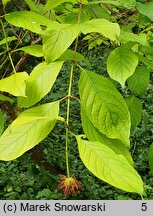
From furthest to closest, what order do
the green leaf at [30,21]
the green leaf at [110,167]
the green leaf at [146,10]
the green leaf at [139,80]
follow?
the green leaf at [139,80], the green leaf at [146,10], the green leaf at [30,21], the green leaf at [110,167]

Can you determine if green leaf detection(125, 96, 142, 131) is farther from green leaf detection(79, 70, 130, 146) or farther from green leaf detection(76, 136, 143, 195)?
green leaf detection(76, 136, 143, 195)

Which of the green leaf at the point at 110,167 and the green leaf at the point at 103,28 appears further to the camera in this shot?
the green leaf at the point at 103,28

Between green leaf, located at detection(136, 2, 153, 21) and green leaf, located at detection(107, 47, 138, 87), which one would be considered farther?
green leaf, located at detection(136, 2, 153, 21)

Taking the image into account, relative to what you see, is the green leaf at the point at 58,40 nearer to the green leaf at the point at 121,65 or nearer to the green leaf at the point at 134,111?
the green leaf at the point at 121,65

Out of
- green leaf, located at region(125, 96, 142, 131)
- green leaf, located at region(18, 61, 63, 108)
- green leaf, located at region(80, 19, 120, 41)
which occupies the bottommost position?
green leaf, located at region(125, 96, 142, 131)

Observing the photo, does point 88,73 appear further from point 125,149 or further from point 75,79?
point 75,79

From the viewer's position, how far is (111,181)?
0.57m

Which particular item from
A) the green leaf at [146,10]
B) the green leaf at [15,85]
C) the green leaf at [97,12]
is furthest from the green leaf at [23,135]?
the green leaf at [97,12]

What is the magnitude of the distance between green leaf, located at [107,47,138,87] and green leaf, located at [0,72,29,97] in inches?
7.6

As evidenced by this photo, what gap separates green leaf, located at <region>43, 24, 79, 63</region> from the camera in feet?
2.35

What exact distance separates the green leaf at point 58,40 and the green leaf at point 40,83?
33 millimetres

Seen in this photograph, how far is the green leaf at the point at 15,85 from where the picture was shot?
72 cm

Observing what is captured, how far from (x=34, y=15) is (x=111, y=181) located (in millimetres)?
452

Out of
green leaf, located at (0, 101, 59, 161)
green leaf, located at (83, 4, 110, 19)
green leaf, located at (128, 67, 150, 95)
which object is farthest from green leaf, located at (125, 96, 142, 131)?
green leaf, located at (0, 101, 59, 161)
